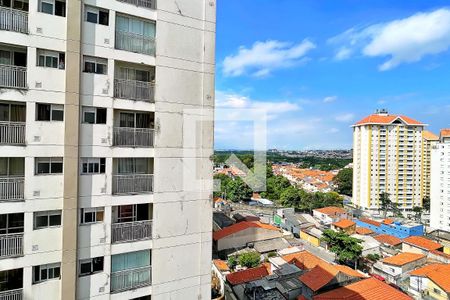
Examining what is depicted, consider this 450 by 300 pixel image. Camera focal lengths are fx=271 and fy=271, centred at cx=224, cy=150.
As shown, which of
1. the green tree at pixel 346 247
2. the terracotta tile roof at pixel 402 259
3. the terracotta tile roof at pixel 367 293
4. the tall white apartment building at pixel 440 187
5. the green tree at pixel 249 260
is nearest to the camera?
the terracotta tile roof at pixel 367 293

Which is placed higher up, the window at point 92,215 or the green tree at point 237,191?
the window at point 92,215

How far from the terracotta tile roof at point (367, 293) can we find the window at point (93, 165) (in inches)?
500

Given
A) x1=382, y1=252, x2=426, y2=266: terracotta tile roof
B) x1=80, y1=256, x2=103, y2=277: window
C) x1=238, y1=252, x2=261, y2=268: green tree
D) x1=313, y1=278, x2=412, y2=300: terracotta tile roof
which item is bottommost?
x1=382, y1=252, x2=426, y2=266: terracotta tile roof

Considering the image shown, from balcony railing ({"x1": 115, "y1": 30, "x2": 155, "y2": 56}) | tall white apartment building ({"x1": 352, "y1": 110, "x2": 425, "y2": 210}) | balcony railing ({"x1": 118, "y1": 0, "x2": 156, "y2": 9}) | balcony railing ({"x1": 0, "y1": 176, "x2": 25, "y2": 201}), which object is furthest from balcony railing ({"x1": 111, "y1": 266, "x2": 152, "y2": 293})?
tall white apartment building ({"x1": 352, "y1": 110, "x2": 425, "y2": 210})

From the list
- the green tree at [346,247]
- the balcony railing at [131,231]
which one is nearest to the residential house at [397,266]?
the green tree at [346,247]

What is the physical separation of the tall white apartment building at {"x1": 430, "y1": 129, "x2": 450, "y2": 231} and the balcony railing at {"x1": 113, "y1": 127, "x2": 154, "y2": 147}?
144 feet

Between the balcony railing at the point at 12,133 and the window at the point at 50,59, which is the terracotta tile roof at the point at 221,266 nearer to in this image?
the balcony railing at the point at 12,133

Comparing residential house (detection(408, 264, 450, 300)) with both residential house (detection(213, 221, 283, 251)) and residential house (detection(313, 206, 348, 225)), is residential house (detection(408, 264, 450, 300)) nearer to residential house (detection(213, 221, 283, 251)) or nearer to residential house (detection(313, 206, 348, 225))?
residential house (detection(213, 221, 283, 251))

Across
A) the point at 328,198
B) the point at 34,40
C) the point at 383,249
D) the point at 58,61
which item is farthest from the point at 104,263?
the point at 328,198

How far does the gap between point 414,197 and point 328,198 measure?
1665 centimetres

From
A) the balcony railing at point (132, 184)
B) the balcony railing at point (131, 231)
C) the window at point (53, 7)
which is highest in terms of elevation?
the window at point (53, 7)

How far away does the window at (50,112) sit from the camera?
14.6 ft

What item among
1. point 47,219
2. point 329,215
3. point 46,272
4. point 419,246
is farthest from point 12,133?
point 329,215

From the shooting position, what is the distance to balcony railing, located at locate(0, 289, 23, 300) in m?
4.19
